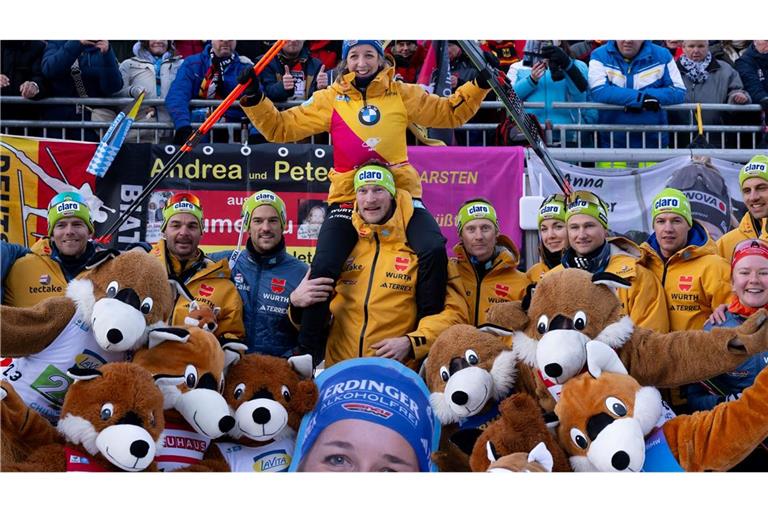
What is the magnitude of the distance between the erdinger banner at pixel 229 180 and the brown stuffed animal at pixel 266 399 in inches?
131

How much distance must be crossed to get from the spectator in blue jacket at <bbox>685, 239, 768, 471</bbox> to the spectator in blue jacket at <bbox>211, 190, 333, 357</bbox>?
2034 millimetres

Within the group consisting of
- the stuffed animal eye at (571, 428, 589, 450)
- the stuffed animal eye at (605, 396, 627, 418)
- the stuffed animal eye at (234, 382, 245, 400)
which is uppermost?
the stuffed animal eye at (234, 382, 245, 400)

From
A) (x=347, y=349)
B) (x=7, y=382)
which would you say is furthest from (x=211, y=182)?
(x=7, y=382)

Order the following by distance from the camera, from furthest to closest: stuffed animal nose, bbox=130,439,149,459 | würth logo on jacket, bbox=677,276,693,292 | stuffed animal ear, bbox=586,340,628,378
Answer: würth logo on jacket, bbox=677,276,693,292, stuffed animal ear, bbox=586,340,628,378, stuffed animal nose, bbox=130,439,149,459

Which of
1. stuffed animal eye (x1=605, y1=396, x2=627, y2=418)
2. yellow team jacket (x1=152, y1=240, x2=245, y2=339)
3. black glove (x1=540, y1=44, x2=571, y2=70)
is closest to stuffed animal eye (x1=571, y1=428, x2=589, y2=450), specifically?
stuffed animal eye (x1=605, y1=396, x2=627, y2=418)

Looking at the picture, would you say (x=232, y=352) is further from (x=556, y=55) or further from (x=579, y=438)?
(x=556, y=55)

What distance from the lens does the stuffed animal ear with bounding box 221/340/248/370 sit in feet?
16.5

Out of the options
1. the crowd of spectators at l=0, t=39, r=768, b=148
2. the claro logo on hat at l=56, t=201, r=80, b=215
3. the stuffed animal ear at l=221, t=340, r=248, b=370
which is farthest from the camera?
the crowd of spectators at l=0, t=39, r=768, b=148

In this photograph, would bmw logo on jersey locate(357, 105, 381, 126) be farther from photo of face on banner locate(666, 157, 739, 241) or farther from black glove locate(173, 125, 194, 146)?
photo of face on banner locate(666, 157, 739, 241)

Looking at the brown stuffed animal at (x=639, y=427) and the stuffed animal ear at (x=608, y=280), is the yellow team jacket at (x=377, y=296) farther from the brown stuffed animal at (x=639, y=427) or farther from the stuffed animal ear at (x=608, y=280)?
the brown stuffed animal at (x=639, y=427)

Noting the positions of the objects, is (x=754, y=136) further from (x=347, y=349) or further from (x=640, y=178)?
(x=347, y=349)

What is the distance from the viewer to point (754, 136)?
8.88 meters

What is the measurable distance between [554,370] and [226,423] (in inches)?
54.6

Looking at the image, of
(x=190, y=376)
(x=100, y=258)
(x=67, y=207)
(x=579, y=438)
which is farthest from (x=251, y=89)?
(x=579, y=438)
